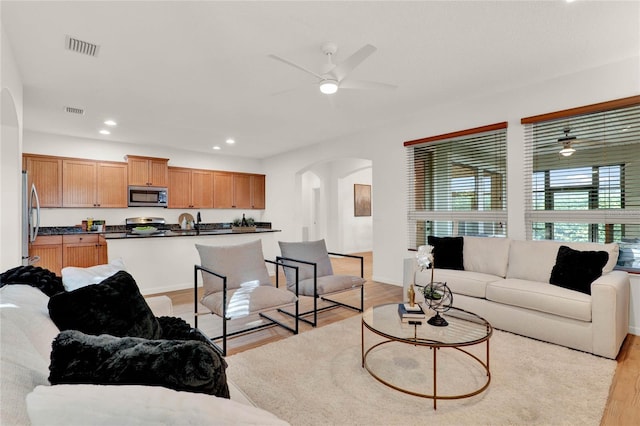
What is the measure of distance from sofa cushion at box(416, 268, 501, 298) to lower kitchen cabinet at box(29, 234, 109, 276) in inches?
206

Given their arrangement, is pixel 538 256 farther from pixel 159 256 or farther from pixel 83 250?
pixel 83 250

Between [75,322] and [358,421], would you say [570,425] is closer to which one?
[358,421]

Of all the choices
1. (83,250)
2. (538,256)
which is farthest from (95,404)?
(83,250)

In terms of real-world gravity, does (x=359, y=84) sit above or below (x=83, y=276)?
above

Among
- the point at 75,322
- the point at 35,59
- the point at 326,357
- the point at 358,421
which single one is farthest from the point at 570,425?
the point at 35,59

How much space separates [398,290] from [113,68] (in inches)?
178

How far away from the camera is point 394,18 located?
7.91ft

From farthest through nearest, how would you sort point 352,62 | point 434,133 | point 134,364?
point 434,133 < point 352,62 < point 134,364

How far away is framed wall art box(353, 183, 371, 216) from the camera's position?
949cm

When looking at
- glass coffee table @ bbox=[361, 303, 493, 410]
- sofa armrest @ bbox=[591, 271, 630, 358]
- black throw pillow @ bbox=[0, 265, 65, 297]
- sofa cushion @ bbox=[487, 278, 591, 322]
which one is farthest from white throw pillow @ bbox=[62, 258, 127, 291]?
sofa armrest @ bbox=[591, 271, 630, 358]

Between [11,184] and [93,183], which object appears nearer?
[11,184]

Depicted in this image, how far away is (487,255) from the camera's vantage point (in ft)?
12.1

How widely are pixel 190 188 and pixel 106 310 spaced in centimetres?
613

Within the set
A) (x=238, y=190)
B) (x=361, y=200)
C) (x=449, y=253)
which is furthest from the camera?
(x=361, y=200)
